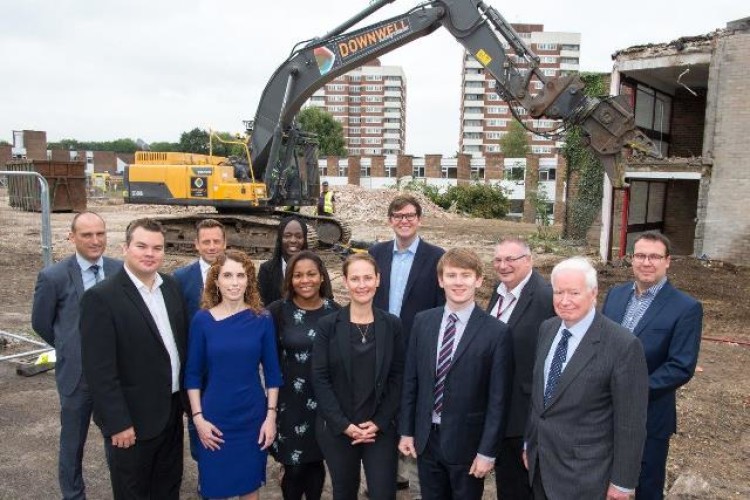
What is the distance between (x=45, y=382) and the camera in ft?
19.1

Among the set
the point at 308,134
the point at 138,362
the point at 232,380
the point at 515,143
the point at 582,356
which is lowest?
the point at 232,380

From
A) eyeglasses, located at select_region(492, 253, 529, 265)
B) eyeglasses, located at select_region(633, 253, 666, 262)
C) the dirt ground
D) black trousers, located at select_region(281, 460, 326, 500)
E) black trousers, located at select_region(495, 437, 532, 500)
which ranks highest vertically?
eyeglasses, located at select_region(633, 253, 666, 262)

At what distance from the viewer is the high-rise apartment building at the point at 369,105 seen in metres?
105

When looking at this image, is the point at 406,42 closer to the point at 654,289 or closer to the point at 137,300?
the point at 654,289

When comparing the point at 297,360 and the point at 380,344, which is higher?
the point at 380,344

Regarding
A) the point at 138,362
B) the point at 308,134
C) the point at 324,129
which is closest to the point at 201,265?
the point at 138,362

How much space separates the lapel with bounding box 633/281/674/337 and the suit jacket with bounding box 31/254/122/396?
117 inches

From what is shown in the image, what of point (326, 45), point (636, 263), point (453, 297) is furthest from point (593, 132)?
point (453, 297)

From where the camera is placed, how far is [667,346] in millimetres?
3102

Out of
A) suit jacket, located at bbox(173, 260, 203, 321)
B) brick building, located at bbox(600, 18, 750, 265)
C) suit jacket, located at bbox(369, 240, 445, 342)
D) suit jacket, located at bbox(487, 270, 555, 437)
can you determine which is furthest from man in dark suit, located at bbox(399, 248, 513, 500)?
brick building, located at bbox(600, 18, 750, 265)

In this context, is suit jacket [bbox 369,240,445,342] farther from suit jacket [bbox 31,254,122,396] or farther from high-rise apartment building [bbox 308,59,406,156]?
high-rise apartment building [bbox 308,59,406,156]

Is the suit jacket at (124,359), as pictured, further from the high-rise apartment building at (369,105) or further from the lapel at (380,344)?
the high-rise apartment building at (369,105)

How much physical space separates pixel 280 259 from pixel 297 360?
3.64ft

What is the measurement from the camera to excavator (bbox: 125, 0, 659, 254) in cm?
1016
